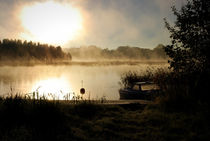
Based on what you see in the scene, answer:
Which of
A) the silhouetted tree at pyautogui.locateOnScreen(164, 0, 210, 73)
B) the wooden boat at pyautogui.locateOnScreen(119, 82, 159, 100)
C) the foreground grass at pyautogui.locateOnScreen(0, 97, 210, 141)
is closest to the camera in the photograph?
the foreground grass at pyautogui.locateOnScreen(0, 97, 210, 141)

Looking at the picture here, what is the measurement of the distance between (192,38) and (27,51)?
102 metres

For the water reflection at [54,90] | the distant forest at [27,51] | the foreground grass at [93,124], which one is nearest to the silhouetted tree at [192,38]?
the foreground grass at [93,124]

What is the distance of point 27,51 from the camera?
9725cm

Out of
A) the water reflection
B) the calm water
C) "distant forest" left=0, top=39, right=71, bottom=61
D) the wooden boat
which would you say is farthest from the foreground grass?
"distant forest" left=0, top=39, right=71, bottom=61

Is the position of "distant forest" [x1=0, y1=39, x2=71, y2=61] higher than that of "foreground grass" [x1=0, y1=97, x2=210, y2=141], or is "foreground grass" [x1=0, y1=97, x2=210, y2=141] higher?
"distant forest" [x1=0, y1=39, x2=71, y2=61]

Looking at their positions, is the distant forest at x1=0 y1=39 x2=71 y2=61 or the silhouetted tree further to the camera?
the distant forest at x1=0 y1=39 x2=71 y2=61

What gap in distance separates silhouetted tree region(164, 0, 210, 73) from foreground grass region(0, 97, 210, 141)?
2608 mm

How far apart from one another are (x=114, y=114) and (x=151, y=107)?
57.9 inches

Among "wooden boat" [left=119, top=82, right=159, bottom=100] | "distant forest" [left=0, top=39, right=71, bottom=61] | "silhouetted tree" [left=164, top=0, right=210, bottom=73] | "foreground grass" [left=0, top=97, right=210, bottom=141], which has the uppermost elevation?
"distant forest" [left=0, top=39, right=71, bottom=61]

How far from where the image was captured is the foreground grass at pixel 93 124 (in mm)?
4340

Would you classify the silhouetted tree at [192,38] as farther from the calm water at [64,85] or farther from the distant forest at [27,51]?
the distant forest at [27,51]

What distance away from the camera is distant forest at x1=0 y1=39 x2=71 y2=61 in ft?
310

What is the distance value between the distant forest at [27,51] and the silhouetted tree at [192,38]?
99033mm

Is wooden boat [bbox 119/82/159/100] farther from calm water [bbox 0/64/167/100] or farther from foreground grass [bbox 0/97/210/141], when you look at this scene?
foreground grass [bbox 0/97/210/141]
